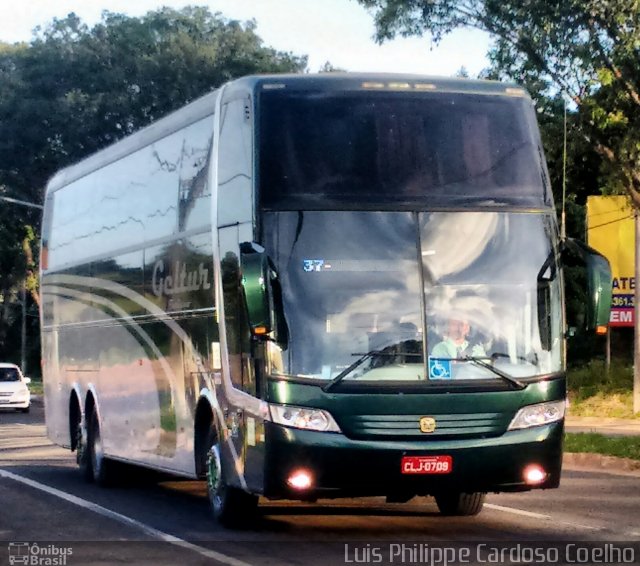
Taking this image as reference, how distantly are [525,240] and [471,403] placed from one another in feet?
4.65

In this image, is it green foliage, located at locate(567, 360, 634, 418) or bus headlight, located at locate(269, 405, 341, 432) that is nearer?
bus headlight, located at locate(269, 405, 341, 432)

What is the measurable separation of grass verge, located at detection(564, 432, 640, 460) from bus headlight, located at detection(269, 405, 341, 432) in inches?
378

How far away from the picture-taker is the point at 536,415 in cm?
1194

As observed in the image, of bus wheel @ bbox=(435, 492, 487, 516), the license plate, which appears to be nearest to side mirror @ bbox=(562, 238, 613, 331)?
the license plate

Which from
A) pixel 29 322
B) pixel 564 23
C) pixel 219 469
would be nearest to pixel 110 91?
pixel 29 322

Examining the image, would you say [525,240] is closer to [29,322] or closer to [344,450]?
[344,450]

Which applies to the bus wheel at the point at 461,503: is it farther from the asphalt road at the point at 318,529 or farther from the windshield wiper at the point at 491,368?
the windshield wiper at the point at 491,368

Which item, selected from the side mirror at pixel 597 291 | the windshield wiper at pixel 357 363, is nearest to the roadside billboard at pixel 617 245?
the side mirror at pixel 597 291

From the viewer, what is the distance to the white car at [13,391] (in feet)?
148

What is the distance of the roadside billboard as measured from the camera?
33.7 m

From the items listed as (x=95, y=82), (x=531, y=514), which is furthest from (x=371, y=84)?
(x=95, y=82)

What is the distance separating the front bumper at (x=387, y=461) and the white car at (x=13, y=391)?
113ft

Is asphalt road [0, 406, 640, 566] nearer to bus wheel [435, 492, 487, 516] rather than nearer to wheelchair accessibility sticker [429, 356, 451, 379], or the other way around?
bus wheel [435, 492, 487, 516]

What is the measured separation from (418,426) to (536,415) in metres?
0.97
